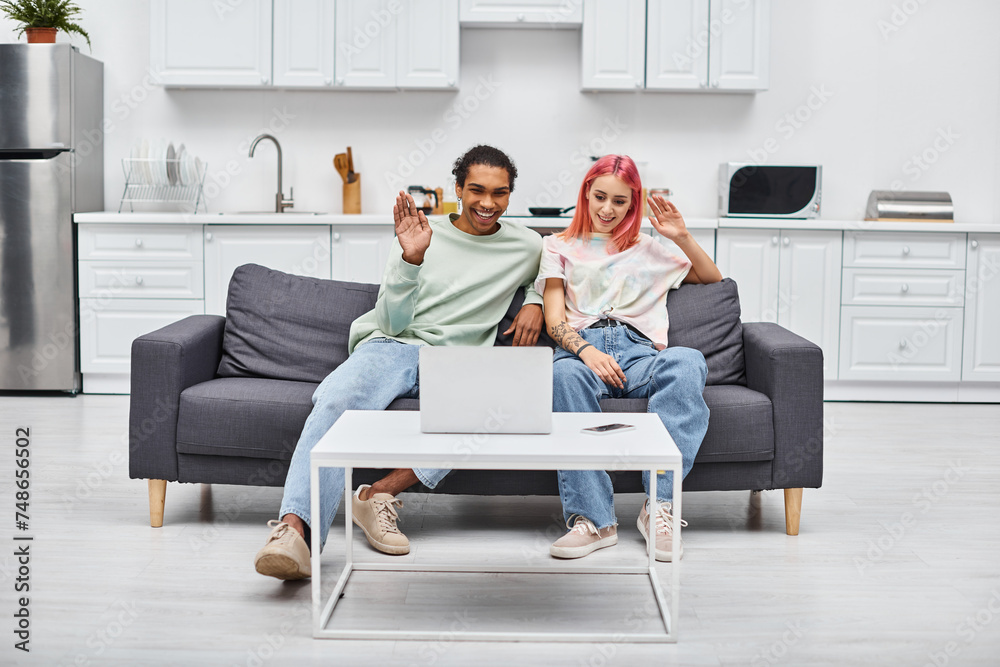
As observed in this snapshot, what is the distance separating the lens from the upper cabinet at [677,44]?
4180mm

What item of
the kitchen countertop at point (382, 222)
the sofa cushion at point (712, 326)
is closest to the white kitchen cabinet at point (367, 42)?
the kitchen countertop at point (382, 222)

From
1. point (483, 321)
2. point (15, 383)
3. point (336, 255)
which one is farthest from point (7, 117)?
point (483, 321)

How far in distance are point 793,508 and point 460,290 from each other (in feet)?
3.31

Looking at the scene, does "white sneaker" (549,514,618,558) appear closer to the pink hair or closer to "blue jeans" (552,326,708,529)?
"blue jeans" (552,326,708,529)

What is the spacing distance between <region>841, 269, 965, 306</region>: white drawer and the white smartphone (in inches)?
105

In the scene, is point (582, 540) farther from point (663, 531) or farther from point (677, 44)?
point (677, 44)

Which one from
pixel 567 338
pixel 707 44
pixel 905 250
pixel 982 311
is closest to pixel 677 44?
pixel 707 44

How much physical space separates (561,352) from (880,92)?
3.01m

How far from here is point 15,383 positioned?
13.7 feet

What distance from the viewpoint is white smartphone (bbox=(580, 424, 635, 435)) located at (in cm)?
180

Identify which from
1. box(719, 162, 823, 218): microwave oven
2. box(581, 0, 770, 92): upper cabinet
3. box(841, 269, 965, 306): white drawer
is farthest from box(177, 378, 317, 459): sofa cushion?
box(841, 269, 965, 306): white drawer

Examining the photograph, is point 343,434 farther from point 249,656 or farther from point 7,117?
point 7,117

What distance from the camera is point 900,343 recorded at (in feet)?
13.8

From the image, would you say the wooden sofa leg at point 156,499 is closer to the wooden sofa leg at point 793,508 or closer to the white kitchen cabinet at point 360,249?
the wooden sofa leg at point 793,508
